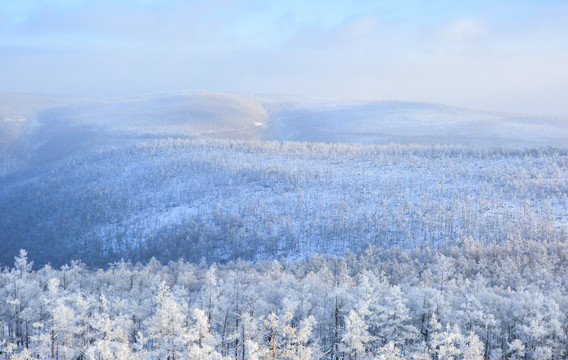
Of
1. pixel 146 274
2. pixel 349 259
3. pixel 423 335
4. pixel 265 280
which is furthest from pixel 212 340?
pixel 349 259

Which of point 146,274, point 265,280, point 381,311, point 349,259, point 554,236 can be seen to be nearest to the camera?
point 381,311

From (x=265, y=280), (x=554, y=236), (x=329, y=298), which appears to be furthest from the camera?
(x=554, y=236)

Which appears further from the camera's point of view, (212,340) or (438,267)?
(438,267)

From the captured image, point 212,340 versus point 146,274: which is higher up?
point 212,340

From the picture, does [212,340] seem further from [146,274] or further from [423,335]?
[146,274]

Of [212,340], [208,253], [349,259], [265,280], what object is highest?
[212,340]

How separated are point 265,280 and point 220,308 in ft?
70.2

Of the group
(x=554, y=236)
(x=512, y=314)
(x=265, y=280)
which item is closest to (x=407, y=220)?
(x=554, y=236)

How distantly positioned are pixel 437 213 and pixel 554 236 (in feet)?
150

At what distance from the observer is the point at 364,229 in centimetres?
19588

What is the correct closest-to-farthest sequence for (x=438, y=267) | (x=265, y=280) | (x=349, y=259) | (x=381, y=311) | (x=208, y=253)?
1. (x=381, y=311)
2. (x=265, y=280)
3. (x=438, y=267)
4. (x=349, y=259)
5. (x=208, y=253)

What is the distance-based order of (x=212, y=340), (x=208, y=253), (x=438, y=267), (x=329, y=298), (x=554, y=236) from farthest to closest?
(x=208, y=253) < (x=554, y=236) < (x=438, y=267) < (x=329, y=298) < (x=212, y=340)

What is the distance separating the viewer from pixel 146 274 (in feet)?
344

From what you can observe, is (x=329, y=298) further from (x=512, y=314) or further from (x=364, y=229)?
(x=364, y=229)
